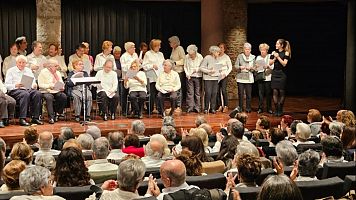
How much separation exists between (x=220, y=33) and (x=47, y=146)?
305 inches

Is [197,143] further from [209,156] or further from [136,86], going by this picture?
[136,86]

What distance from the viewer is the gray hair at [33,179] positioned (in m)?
4.01

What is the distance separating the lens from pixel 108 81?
1032 centimetres

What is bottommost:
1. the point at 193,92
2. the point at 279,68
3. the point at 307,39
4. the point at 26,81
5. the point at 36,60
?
the point at 193,92

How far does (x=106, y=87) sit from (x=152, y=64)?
1.13 m

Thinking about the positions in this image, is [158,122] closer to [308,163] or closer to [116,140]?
[116,140]

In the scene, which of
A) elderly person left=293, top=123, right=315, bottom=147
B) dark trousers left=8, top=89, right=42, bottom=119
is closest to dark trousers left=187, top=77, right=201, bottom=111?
dark trousers left=8, top=89, right=42, bottom=119

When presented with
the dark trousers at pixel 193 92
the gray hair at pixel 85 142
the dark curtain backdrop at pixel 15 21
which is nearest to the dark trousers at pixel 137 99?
the dark trousers at pixel 193 92

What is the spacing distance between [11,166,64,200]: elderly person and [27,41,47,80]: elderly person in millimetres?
6246

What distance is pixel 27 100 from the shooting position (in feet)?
31.6

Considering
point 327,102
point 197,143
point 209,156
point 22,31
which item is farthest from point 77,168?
point 327,102

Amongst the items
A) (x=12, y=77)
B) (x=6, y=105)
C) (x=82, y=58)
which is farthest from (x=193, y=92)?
(x=6, y=105)

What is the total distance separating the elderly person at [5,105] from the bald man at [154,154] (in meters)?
4.54

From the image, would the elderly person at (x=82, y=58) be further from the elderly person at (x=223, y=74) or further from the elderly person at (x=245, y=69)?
the elderly person at (x=245, y=69)
